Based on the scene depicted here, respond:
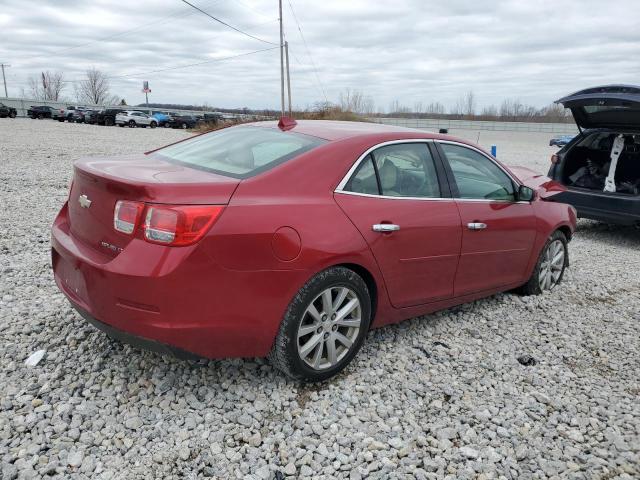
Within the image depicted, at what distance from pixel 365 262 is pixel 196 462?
1.42 m

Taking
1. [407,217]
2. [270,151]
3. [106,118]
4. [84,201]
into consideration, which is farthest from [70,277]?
[106,118]

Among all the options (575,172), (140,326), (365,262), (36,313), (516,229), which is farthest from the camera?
(575,172)

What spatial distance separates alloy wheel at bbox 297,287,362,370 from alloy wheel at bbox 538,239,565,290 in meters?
2.54

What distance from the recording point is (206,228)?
2.62 metres

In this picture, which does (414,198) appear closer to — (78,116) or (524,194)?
(524,194)

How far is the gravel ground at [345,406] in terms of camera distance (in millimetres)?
2574

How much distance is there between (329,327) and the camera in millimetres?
3150

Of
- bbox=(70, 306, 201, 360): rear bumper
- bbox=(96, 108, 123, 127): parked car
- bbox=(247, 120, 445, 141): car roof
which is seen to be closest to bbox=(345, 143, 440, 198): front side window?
bbox=(247, 120, 445, 141): car roof

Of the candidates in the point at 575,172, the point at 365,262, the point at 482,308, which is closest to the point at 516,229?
the point at 482,308

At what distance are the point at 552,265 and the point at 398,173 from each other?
Result: 2.48m

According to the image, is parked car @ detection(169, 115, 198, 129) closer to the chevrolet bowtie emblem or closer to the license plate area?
the license plate area

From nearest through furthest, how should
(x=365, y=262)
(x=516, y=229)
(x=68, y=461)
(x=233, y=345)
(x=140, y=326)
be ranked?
(x=68, y=461)
(x=140, y=326)
(x=233, y=345)
(x=365, y=262)
(x=516, y=229)

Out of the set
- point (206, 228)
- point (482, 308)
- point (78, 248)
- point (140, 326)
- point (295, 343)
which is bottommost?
point (482, 308)

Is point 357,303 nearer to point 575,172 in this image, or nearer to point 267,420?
point 267,420
